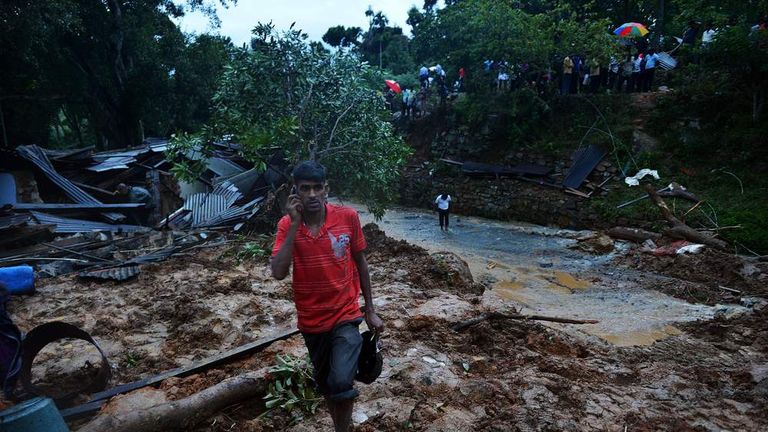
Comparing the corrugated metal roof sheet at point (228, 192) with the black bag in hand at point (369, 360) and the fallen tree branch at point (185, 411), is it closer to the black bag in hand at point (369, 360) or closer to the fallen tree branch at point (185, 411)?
the fallen tree branch at point (185, 411)

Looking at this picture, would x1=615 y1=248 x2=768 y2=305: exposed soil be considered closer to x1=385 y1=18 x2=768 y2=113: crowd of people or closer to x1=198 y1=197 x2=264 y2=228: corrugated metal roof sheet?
x1=385 y1=18 x2=768 y2=113: crowd of people

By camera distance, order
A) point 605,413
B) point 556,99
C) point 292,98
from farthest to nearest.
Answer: point 556,99 → point 292,98 → point 605,413

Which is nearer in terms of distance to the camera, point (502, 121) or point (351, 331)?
point (351, 331)

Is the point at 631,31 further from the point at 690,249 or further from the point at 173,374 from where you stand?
the point at 173,374

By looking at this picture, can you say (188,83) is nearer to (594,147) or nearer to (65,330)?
(594,147)

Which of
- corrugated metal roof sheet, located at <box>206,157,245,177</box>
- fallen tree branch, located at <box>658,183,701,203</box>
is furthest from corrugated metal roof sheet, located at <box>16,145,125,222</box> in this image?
fallen tree branch, located at <box>658,183,701,203</box>

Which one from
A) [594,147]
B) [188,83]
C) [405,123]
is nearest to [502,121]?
[594,147]

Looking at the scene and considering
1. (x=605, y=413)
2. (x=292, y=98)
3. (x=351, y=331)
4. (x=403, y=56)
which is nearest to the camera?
(x=351, y=331)

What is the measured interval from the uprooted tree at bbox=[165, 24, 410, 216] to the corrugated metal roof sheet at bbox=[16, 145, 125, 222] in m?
4.77

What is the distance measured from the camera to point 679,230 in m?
11.5

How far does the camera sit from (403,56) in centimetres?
3706

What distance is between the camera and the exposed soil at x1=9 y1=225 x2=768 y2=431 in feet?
11.6

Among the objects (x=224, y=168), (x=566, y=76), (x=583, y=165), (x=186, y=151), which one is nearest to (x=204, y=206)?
(x=224, y=168)

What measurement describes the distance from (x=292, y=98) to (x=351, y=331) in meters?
7.13
